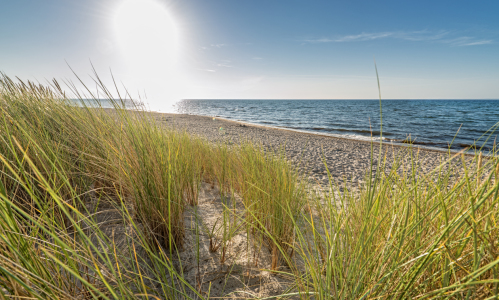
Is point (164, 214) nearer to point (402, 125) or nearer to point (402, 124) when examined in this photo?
point (402, 125)

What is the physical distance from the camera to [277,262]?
1430mm

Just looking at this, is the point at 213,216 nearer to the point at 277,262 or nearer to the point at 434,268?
the point at 277,262

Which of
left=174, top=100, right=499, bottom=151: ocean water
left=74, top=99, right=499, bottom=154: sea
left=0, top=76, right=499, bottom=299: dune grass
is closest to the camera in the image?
left=0, top=76, right=499, bottom=299: dune grass

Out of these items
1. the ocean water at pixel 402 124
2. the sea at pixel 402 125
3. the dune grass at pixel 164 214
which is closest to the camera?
the dune grass at pixel 164 214

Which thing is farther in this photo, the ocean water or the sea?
the ocean water

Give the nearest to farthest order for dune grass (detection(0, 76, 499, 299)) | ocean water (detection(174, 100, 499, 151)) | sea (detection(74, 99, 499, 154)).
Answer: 1. dune grass (detection(0, 76, 499, 299))
2. sea (detection(74, 99, 499, 154))
3. ocean water (detection(174, 100, 499, 151))

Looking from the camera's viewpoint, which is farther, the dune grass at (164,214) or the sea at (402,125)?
the sea at (402,125)

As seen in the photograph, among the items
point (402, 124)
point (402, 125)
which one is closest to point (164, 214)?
point (402, 125)

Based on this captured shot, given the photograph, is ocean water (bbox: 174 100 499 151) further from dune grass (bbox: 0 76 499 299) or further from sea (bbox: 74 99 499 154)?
dune grass (bbox: 0 76 499 299)

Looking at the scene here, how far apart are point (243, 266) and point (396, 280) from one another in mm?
862

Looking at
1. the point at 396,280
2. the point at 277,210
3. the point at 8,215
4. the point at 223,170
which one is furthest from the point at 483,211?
the point at 223,170

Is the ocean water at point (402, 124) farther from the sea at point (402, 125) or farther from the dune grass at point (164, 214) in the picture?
the dune grass at point (164, 214)

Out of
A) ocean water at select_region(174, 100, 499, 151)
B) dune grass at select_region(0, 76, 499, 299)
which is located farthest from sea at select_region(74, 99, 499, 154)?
dune grass at select_region(0, 76, 499, 299)

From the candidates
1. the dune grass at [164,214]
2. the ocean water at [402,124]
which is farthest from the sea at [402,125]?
the dune grass at [164,214]
